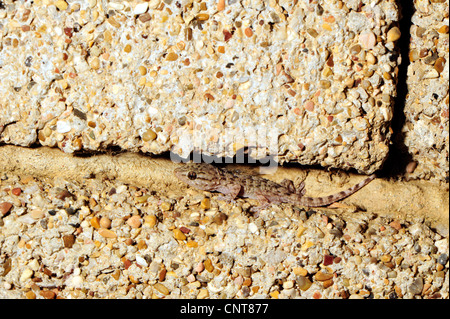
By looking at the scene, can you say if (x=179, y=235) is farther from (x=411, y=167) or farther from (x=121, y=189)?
(x=411, y=167)

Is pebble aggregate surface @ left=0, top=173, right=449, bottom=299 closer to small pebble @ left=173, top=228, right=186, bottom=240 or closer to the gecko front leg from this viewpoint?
small pebble @ left=173, top=228, right=186, bottom=240

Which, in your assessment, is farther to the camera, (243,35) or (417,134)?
(417,134)

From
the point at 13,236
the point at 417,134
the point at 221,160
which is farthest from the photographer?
the point at 221,160

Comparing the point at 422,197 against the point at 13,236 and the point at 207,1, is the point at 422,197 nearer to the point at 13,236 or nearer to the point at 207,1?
the point at 207,1

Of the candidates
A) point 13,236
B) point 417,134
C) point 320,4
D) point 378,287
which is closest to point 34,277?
point 13,236

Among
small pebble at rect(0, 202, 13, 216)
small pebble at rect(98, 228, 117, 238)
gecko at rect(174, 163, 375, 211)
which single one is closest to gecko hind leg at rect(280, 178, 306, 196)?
gecko at rect(174, 163, 375, 211)

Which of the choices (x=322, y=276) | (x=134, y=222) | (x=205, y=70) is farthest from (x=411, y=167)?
(x=134, y=222)

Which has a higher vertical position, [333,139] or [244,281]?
[333,139]

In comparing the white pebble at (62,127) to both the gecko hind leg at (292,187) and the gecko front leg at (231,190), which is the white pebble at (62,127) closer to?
the gecko front leg at (231,190)
